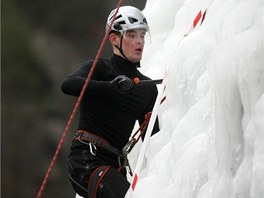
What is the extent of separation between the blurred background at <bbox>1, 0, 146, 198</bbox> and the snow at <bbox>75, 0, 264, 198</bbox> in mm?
13840

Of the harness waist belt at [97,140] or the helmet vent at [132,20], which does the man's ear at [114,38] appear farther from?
the harness waist belt at [97,140]

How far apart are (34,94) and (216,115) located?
54.9 feet

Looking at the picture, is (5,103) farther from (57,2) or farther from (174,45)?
(174,45)

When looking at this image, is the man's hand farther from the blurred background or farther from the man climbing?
the blurred background

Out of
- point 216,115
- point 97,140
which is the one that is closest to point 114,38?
point 97,140

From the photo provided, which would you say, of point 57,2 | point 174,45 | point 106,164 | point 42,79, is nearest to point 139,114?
point 106,164

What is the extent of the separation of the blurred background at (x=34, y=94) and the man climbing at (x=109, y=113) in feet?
45.4

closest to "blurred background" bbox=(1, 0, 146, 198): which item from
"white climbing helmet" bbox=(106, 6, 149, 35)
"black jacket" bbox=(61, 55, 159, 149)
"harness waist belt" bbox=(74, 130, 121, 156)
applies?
"white climbing helmet" bbox=(106, 6, 149, 35)

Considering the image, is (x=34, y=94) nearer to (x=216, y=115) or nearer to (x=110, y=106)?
(x=110, y=106)

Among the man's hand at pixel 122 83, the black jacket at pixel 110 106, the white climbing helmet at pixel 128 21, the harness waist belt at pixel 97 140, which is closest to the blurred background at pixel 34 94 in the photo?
the white climbing helmet at pixel 128 21

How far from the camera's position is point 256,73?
375 cm

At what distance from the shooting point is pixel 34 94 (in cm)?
2048

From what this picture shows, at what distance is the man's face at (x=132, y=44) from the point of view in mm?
5094

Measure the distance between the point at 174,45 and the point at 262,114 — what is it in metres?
2.84
